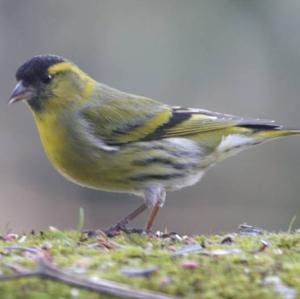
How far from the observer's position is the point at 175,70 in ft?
54.4

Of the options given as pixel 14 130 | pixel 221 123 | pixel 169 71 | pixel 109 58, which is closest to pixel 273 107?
pixel 169 71

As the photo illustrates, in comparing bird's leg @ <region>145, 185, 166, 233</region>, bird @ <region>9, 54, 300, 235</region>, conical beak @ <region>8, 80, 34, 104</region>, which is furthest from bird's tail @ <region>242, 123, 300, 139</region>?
conical beak @ <region>8, 80, 34, 104</region>

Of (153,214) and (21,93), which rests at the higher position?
(21,93)

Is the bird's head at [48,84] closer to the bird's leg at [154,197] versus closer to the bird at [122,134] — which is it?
the bird at [122,134]

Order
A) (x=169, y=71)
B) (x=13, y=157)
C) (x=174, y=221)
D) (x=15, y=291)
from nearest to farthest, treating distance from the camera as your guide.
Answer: (x=15, y=291) → (x=174, y=221) → (x=13, y=157) → (x=169, y=71)

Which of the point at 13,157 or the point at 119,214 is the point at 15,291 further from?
the point at 13,157

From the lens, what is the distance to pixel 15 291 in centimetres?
386

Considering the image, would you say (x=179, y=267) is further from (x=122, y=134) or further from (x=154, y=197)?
(x=122, y=134)

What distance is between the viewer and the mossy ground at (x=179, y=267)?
392 cm

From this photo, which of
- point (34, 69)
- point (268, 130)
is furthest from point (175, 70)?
point (34, 69)

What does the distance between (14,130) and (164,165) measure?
8.90m

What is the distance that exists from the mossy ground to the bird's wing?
6.27ft

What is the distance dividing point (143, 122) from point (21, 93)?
97 cm

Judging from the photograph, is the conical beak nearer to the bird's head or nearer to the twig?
the bird's head
